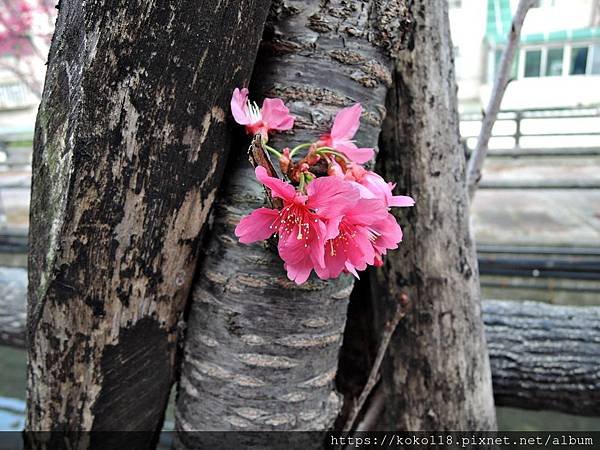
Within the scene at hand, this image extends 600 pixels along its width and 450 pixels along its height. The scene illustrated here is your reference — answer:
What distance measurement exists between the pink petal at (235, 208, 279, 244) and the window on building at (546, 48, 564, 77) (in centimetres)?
1457

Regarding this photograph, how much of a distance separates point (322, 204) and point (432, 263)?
0.56 meters

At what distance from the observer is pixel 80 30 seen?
0.63 meters

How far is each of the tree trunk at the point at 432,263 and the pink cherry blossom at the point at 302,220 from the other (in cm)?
49

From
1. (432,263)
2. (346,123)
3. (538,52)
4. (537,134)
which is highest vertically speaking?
(538,52)

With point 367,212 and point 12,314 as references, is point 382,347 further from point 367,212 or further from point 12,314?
point 12,314

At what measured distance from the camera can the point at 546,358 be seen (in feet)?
4.39

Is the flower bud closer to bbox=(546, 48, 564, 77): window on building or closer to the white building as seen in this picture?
the white building

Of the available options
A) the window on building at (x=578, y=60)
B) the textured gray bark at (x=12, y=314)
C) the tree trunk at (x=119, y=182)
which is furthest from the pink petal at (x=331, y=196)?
the window on building at (x=578, y=60)

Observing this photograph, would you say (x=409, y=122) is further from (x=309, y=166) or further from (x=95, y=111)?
(x=95, y=111)

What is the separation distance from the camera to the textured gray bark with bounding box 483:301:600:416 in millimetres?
1306

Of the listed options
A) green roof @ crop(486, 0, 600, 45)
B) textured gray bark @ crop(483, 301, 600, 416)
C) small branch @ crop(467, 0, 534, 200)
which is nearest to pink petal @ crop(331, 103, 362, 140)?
small branch @ crop(467, 0, 534, 200)

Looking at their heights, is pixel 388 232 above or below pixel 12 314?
above

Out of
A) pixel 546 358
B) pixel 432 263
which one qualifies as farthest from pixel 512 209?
pixel 432 263

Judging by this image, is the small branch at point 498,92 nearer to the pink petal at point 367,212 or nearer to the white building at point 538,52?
the pink petal at point 367,212
